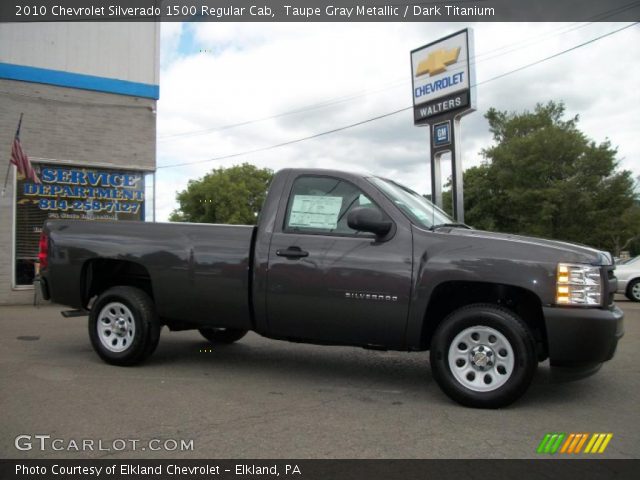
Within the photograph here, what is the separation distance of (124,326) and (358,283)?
260 centimetres

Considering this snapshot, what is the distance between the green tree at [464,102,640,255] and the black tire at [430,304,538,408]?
93.7 feet

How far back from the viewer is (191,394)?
191 inches

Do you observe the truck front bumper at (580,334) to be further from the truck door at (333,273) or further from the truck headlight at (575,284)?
the truck door at (333,273)

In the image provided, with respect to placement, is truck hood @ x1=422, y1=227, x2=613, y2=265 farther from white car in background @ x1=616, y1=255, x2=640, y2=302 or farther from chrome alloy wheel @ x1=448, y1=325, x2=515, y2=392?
white car in background @ x1=616, y1=255, x2=640, y2=302

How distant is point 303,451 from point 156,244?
2.94 m

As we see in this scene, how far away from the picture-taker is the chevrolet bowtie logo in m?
14.2

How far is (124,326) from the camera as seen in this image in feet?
19.2

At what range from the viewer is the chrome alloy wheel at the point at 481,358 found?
4422 millimetres

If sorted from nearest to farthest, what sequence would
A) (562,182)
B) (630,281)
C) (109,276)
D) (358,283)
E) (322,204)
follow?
(358,283) → (322,204) → (109,276) → (630,281) → (562,182)

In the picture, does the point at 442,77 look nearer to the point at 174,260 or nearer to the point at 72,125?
the point at 72,125

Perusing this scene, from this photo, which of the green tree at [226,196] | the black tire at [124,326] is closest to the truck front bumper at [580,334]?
the black tire at [124,326]
